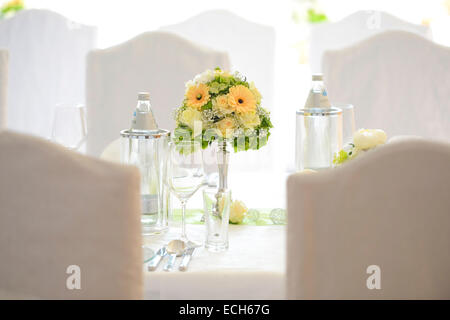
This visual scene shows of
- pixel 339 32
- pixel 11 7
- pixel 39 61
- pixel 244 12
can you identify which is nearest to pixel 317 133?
pixel 339 32

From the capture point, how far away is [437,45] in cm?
242

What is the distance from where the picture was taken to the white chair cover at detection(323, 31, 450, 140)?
241 centimetres

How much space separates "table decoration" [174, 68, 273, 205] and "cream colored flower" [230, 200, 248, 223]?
180mm

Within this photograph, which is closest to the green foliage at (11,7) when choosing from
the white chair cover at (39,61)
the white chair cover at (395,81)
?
the white chair cover at (39,61)

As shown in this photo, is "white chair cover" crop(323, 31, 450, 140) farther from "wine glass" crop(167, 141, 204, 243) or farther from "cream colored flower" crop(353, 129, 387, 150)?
"wine glass" crop(167, 141, 204, 243)

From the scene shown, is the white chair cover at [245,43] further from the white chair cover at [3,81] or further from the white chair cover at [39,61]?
the white chair cover at [3,81]

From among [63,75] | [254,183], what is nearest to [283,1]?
[63,75]

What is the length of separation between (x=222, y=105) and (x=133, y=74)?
3.69 ft

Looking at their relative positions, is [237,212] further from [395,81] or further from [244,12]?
[244,12]

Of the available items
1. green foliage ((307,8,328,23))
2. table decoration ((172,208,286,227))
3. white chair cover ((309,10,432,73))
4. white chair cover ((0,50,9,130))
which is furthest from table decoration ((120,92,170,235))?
green foliage ((307,8,328,23))

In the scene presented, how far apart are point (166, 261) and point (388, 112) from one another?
1.48 meters

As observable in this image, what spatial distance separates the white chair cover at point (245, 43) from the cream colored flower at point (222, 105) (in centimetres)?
147

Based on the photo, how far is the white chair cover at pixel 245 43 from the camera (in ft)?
9.09
